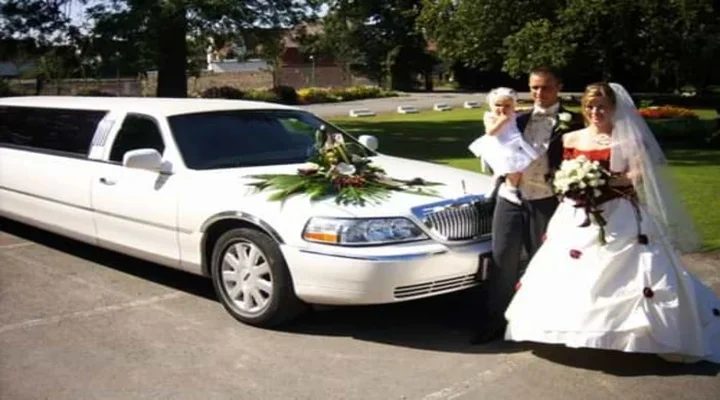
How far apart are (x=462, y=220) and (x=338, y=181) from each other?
2.77 ft

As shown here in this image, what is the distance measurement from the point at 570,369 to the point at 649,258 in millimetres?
760

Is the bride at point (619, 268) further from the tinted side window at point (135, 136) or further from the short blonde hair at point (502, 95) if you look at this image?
the tinted side window at point (135, 136)

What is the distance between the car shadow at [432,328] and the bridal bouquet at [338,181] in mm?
876

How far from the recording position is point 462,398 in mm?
4117

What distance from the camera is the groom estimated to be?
16.0 feet

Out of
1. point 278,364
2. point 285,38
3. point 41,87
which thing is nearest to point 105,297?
point 278,364

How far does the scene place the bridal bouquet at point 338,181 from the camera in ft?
16.6

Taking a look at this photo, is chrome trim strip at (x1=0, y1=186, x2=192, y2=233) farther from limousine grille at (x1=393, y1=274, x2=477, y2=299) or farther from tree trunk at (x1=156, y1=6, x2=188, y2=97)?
tree trunk at (x1=156, y1=6, x2=188, y2=97)

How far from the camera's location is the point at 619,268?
4.47 metres

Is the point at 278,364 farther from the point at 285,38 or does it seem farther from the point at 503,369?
the point at 285,38

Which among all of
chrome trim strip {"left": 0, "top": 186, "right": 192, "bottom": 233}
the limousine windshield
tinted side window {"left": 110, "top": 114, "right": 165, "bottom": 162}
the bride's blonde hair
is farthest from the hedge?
the bride's blonde hair

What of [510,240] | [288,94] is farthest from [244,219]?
[288,94]

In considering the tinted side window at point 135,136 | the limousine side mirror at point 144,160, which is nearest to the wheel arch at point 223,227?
the limousine side mirror at point 144,160

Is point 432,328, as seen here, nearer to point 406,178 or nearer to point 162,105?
point 406,178
